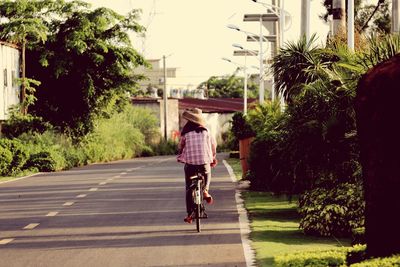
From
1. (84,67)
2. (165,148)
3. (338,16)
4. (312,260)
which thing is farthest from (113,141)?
(312,260)

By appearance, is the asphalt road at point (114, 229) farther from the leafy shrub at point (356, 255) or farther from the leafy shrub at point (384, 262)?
the leafy shrub at point (384, 262)

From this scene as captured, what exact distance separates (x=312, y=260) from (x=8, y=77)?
45697 millimetres

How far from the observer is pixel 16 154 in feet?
141

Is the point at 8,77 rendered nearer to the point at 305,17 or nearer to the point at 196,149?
the point at 305,17

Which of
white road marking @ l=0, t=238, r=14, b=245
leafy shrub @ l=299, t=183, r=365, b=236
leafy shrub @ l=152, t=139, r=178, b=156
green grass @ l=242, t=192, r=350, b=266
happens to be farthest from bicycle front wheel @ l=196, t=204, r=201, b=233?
leafy shrub @ l=152, t=139, r=178, b=156

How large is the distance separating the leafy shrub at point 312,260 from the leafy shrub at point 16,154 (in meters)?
32.2

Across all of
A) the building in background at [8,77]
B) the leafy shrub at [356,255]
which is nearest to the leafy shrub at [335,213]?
the leafy shrub at [356,255]

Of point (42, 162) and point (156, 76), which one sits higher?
point (156, 76)

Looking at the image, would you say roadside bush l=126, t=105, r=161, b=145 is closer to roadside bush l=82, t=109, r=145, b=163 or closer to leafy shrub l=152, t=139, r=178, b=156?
leafy shrub l=152, t=139, r=178, b=156

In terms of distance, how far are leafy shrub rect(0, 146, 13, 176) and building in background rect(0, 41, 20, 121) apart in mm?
10938

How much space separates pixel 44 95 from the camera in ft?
195

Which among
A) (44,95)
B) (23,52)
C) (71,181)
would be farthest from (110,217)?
(44,95)

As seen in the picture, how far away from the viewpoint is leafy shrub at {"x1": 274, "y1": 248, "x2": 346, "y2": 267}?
10.0 m

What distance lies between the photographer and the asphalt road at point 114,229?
46.1ft
